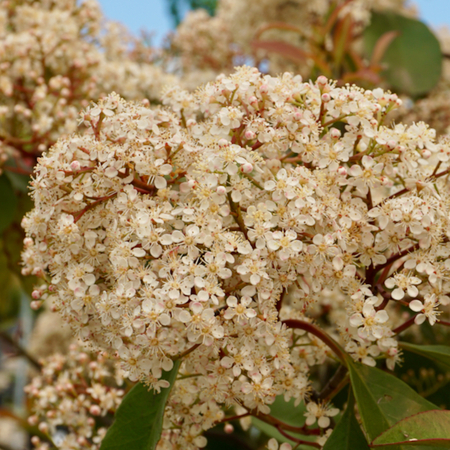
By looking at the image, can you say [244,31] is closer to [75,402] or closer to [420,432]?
[75,402]

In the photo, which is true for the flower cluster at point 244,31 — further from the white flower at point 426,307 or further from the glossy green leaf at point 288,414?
the white flower at point 426,307

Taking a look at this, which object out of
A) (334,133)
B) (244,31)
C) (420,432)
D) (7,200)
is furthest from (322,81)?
(244,31)

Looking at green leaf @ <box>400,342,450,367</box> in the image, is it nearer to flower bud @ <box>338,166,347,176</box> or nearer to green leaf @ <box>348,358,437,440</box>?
green leaf @ <box>348,358,437,440</box>

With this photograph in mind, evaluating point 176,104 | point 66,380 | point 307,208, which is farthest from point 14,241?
point 307,208

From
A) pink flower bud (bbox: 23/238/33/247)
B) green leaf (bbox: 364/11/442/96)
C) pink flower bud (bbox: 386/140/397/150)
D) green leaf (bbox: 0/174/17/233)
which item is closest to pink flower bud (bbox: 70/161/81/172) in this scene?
pink flower bud (bbox: 23/238/33/247)

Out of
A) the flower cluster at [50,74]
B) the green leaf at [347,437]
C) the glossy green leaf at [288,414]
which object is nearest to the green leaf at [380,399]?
the green leaf at [347,437]

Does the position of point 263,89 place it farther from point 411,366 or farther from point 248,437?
point 248,437
